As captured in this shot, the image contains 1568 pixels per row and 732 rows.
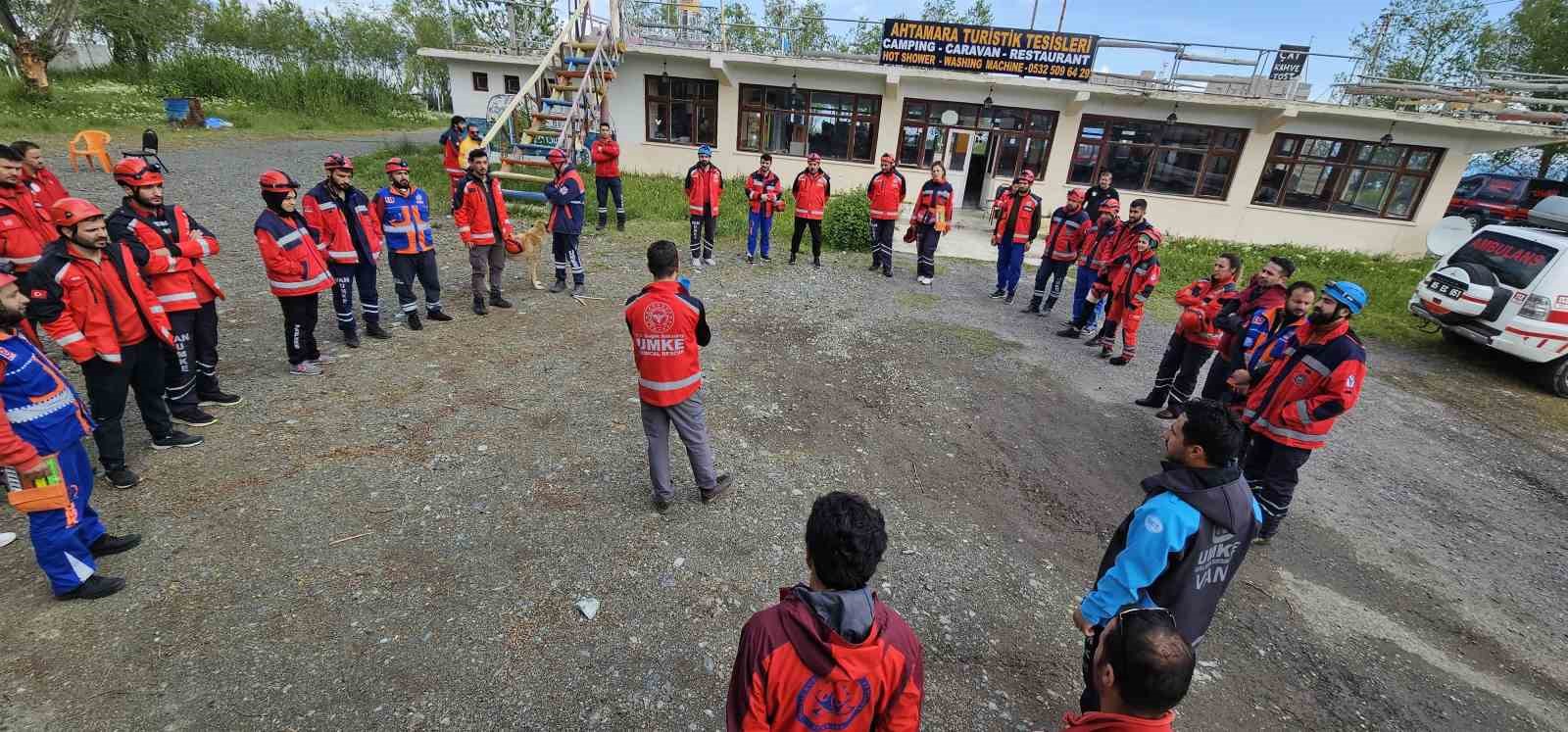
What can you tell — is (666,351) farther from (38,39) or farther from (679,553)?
(38,39)

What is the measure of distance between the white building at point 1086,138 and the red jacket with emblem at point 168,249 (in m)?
12.9

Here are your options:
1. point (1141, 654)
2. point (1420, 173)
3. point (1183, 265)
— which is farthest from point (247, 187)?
point (1420, 173)

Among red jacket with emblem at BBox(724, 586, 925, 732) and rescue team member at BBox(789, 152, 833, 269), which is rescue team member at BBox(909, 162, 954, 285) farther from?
red jacket with emblem at BBox(724, 586, 925, 732)

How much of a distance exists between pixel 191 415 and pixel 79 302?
1350 millimetres

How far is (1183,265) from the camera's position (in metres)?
13.1

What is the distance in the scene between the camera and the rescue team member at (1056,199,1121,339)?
7.95 m

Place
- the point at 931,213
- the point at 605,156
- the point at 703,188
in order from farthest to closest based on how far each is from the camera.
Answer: the point at 605,156, the point at 703,188, the point at 931,213

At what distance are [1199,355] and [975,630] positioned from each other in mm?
4227

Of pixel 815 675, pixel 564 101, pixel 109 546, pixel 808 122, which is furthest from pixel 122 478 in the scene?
pixel 808 122

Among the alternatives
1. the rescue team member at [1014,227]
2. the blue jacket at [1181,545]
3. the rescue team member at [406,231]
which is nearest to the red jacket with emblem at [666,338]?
the blue jacket at [1181,545]

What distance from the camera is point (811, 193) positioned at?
10375 mm

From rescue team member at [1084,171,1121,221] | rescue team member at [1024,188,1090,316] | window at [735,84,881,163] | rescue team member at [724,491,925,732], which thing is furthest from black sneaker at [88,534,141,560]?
window at [735,84,881,163]

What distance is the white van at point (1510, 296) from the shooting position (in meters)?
7.68

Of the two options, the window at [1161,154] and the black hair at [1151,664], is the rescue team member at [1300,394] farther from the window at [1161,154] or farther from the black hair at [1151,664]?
the window at [1161,154]
